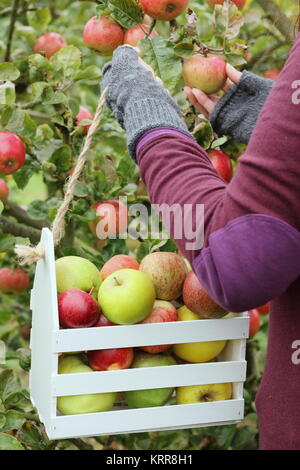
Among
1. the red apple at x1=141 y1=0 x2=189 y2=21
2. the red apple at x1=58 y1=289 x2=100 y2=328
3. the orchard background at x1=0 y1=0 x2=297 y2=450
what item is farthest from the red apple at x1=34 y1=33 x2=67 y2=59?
the red apple at x1=58 y1=289 x2=100 y2=328

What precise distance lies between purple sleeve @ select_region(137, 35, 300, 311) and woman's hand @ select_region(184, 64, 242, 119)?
47 centimetres

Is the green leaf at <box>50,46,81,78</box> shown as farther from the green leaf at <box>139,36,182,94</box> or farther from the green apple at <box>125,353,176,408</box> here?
the green apple at <box>125,353,176,408</box>

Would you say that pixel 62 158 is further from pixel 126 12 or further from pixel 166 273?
pixel 166 273

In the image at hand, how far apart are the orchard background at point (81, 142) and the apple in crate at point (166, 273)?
0.18 m

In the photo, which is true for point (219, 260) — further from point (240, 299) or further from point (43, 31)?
point (43, 31)

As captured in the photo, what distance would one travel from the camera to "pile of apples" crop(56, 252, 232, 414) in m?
0.98

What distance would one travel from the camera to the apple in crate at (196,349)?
104 cm

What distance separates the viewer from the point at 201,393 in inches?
40.9

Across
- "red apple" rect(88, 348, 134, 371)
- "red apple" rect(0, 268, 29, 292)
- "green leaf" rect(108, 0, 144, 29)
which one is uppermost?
"green leaf" rect(108, 0, 144, 29)

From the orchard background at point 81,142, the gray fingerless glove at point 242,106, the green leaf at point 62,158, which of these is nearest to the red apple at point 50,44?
the orchard background at point 81,142

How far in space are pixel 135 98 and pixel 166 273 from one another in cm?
28

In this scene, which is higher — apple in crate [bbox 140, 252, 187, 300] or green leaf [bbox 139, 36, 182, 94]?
green leaf [bbox 139, 36, 182, 94]

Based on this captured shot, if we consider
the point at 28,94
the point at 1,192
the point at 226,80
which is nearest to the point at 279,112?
the point at 226,80

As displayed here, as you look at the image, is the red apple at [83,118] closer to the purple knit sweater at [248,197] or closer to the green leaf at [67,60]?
the green leaf at [67,60]
